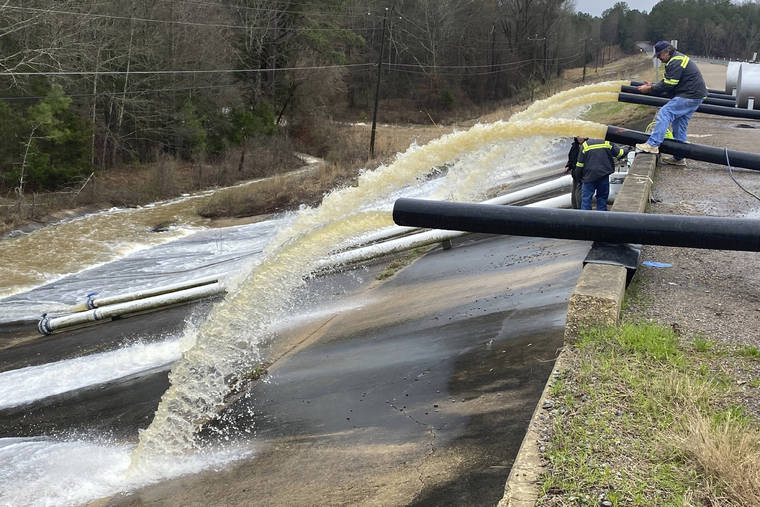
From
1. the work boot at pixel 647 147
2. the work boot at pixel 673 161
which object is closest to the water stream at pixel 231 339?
the work boot at pixel 647 147

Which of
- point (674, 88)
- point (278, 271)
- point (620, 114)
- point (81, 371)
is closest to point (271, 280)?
point (278, 271)

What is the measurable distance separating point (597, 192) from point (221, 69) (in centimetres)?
3152

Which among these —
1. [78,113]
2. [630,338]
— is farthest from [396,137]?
[630,338]

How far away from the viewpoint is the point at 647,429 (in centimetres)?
401

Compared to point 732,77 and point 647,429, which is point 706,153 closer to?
point 647,429

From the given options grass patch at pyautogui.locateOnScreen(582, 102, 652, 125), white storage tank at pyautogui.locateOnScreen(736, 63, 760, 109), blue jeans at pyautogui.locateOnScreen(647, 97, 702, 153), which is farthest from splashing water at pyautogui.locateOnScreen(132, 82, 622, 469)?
grass patch at pyautogui.locateOnScreen(582, 102, 652, 125)

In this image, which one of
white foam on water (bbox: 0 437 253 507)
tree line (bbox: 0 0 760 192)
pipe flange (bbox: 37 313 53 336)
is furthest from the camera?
tree line (bbox: 0 0 760 192)

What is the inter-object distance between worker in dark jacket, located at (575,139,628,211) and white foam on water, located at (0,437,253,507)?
6.00 m

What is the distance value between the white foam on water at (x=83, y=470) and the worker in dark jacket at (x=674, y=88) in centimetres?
749

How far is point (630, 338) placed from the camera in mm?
5105

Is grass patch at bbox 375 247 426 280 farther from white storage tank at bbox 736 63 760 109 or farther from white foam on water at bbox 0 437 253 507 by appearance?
white storage tank at bbox 736 63 760 109

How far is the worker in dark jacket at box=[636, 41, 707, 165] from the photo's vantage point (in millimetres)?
10094

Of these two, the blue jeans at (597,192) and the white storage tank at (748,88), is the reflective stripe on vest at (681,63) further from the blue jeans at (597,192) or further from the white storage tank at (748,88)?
the white storage tank at (748,88)

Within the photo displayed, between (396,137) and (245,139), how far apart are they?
10.7 metres
